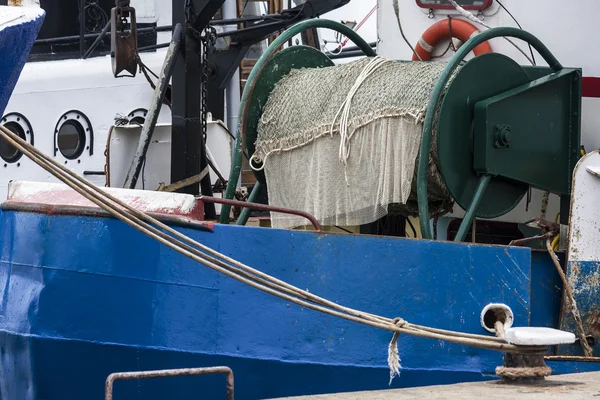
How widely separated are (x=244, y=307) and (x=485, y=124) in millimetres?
1783

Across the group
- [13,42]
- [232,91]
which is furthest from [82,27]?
→ [13,42]

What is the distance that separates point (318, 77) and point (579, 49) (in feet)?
5.89

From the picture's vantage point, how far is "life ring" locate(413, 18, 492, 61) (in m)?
7.15

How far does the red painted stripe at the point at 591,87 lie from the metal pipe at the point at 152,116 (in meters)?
2.94

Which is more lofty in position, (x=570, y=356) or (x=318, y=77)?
(x=318, y=77)

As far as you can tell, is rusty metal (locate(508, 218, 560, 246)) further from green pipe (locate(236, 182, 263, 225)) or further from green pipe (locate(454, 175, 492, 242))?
green pipe (locate(236, 182, 263, 225))

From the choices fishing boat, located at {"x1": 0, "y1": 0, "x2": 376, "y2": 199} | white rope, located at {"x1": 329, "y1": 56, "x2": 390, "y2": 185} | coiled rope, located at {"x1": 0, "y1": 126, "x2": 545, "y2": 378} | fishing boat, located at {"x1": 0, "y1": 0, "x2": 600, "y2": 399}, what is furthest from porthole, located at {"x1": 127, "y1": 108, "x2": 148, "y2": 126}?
coiled rope, located at {"x1": 0, "y1": 126, "x2": 545, "y2": 378}

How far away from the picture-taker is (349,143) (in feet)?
20.1

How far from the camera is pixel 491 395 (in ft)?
13.6

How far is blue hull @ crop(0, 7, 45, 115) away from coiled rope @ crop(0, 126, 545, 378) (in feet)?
1.43

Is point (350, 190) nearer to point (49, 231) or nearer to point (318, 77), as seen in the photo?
point (318, 77)

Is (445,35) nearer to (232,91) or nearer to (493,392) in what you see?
(493,392)

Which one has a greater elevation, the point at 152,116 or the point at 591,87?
Answer: the point at 591,87

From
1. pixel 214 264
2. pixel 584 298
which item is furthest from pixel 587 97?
pixel 214 264
